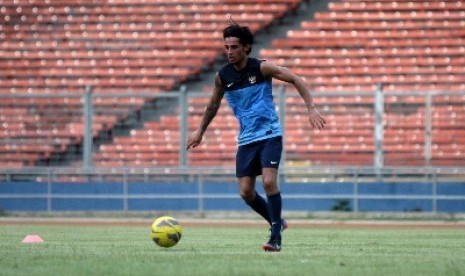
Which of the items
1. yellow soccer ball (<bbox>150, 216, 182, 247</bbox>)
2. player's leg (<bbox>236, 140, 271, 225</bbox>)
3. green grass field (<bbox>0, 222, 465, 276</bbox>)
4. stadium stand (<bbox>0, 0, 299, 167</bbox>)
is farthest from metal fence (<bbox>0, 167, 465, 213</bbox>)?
yellow soccer ball (<bbox>150, 216, 182, 247</bbox>)

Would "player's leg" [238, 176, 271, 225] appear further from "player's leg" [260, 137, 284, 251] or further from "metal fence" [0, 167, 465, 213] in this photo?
"metal fence" [0, 167, 465, 213]

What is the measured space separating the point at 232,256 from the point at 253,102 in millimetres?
1899

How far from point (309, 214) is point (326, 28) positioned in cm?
534

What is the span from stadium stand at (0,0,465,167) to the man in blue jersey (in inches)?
463

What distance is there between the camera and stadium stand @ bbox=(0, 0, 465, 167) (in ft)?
78.3

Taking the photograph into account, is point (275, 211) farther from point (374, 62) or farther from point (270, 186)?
point (374, 62)

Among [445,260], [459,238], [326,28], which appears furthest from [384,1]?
[445,260]

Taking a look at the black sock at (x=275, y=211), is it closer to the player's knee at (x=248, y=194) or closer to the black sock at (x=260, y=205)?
the player's knee at (x=248, y=194)

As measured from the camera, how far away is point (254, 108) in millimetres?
11820

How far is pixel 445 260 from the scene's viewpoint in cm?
1027

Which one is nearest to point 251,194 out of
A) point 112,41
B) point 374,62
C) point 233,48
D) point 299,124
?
point 233,48

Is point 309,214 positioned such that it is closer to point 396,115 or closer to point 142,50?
point 396,115

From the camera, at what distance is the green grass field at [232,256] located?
29.6 feet

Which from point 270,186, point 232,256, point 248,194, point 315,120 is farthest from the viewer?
point 248,194
